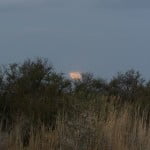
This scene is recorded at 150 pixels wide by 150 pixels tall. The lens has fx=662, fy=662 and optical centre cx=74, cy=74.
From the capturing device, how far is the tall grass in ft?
49.2

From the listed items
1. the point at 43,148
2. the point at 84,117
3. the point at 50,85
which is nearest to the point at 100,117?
the point at 84,117

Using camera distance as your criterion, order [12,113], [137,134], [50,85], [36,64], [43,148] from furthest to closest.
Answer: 1. [36,64]
2. [50,85]
3. [12,113]
4. [137,134]
5. [43,148]

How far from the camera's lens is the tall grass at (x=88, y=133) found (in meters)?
15.0

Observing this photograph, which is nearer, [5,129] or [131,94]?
[5,129]

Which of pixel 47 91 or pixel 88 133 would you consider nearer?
pixel 88 133

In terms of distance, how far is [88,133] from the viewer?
15.0 m

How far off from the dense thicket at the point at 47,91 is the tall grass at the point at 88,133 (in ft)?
Answer: 1.77

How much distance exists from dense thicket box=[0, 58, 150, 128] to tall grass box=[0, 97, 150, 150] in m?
0.54

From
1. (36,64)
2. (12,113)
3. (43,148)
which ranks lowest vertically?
(43,148)

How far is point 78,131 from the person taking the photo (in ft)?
49.3

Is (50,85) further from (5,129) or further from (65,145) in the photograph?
(65,145)

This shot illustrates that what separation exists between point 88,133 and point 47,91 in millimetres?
4999

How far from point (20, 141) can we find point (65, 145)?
3.52 feet

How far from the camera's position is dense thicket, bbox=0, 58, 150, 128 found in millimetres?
17891
